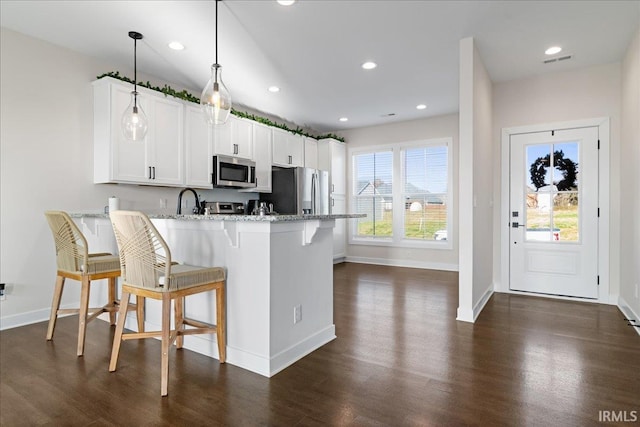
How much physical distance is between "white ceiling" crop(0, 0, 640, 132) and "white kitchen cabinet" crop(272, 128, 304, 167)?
1.19 m

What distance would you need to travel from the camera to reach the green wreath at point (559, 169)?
13.8 feet

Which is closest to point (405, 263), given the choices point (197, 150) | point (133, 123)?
point (197, 150)

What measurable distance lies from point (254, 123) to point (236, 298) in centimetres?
366

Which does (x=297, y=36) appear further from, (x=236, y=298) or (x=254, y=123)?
(x=236, y=298)

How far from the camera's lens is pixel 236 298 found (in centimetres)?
243

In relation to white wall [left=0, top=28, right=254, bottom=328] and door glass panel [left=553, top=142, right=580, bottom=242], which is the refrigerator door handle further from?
door glass panel [left=553, top=142, right=580, bottom=242]

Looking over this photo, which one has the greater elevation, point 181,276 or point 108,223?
point 108,223

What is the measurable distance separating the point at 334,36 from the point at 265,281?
8.40 ft

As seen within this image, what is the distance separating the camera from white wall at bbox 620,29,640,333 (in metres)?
3.23

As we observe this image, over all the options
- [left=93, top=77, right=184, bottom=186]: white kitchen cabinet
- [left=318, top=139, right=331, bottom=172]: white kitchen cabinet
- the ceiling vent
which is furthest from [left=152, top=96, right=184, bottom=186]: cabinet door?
the ceiling vent

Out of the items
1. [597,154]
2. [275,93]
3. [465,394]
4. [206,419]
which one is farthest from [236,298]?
[597,154]

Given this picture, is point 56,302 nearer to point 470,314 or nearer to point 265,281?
point 265,281

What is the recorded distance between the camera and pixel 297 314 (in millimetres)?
2508

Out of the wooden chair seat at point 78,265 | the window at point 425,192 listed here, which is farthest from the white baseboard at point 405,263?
the wooden chair seat at point 78,265
